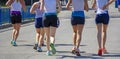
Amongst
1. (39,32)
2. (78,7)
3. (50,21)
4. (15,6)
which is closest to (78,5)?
(78,7)

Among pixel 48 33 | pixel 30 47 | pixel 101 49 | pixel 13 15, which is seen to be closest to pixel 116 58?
pixel 101 49

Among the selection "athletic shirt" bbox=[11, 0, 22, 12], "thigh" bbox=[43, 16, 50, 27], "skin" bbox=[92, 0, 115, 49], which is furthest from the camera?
"athletic shirt" bbox=[11, 0, 22, 12]

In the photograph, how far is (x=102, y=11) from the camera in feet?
34.9

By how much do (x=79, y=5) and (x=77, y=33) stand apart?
0.76m

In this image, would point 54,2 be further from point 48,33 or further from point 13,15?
point 13,15

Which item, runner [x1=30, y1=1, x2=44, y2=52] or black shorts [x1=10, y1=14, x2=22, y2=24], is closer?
runner [x1=30, y1=1, x2=44, y2=52]

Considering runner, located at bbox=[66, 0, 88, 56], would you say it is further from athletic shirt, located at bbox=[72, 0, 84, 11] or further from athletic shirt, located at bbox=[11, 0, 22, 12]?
athletic shirt, located at bbox=[11, 0, 22, 12]

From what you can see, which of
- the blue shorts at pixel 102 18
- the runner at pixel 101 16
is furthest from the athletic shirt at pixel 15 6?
the blue shorts at pixel 102 18

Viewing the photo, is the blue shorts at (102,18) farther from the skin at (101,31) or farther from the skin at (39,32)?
the skin at (39,32)

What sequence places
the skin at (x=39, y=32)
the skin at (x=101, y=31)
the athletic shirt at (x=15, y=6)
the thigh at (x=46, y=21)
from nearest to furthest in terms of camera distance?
the skin at (x=101, y=31) → the thigh at (x=46, y=21) → the skin at (x=39, y=32) → the athletic shirt at (x=15, y=6)

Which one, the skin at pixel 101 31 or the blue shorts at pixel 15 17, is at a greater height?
the blue shorts at pixel 15 17

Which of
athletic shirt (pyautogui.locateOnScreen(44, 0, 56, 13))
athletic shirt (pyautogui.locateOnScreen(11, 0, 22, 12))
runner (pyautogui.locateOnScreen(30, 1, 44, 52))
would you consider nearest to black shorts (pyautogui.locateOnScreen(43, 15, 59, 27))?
athletic shirt (pyautogui.locateOnScreen(44, 0, 56, 13))

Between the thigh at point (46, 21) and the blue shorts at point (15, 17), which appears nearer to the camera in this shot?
the thigh at point (46, 21)

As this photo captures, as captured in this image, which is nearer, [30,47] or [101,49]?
[101,49]
